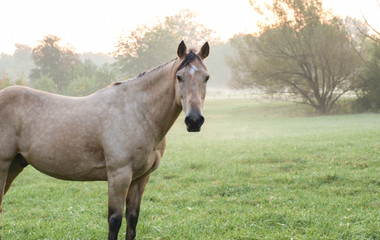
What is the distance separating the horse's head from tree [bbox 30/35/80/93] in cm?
3748

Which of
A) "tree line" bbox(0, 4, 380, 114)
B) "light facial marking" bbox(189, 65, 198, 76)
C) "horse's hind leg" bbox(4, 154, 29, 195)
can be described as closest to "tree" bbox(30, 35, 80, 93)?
Answer: "tree line" bbox(0, 4, 380, 114)

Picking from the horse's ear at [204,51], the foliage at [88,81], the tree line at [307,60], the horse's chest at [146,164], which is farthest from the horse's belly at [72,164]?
the foliage at [88,81]

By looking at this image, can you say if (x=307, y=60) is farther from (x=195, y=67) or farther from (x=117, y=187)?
(x=117, y=187)

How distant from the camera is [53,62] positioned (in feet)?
128

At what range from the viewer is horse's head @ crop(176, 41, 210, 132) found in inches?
121

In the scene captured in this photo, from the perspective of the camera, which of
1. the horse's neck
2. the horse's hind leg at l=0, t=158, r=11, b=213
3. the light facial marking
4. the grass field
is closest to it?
the light facial marking

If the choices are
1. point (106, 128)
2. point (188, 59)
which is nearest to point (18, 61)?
point (106, 128)

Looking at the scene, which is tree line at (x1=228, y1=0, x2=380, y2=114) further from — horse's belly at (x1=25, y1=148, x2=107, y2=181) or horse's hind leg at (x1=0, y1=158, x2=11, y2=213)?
horse's hind leg at (x1=0, y1=158, x2=11, y2=213)

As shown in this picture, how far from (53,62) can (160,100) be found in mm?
39528

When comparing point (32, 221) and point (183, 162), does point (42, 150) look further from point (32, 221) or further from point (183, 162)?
point (183, 162)

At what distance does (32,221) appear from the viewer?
4.76m

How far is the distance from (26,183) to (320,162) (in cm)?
737

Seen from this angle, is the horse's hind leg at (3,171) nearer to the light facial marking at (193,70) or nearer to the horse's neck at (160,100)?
the horse's neck at (160,100)

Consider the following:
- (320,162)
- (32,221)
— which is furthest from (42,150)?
(320,162)
